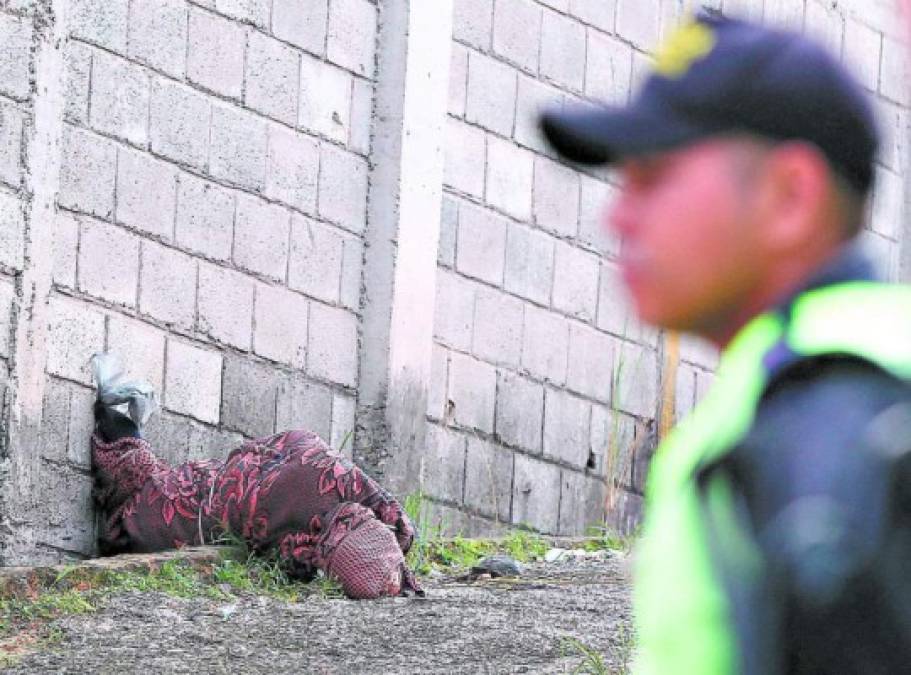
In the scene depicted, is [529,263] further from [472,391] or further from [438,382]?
[438,382]

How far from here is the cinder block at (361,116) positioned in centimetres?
683

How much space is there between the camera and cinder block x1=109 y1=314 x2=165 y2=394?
5.93m

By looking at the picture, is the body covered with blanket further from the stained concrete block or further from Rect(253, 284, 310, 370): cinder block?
Rect(253, 284, 310, 370): cinder block

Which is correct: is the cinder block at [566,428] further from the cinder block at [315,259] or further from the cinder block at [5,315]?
the cinder block at [5,315]

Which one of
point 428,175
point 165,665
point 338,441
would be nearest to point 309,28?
point 428,175

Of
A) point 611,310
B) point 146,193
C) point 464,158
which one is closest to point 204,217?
point 146,193

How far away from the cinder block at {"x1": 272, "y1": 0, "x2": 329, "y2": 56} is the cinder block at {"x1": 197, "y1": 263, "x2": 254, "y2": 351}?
0.81 metres

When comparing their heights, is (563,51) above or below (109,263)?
above

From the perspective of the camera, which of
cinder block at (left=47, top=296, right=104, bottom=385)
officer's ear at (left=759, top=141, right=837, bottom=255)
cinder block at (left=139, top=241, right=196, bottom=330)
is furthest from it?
cinder block at (left=139, top=241, right=196, bottom=330)

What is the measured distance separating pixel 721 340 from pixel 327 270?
5086 mm

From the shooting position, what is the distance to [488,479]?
7340 millimetres

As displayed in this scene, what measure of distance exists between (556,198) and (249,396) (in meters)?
1.79

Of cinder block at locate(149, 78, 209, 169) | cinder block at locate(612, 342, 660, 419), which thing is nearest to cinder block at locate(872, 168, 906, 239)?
cinder block at locate(612, 342, 660, 419)

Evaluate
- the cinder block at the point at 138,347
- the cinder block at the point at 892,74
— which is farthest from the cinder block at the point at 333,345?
the cinder block at the point at 892,74
